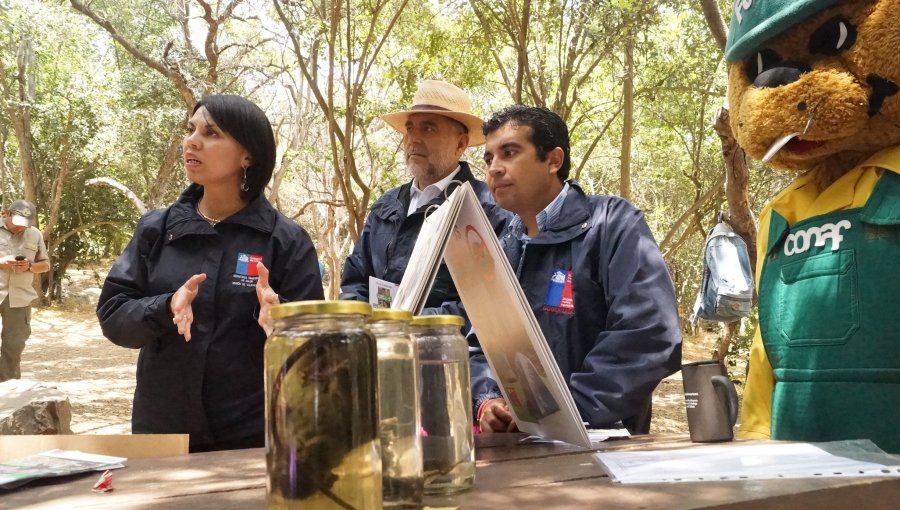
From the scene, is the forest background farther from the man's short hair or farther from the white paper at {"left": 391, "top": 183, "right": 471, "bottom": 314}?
the white paper at {"left": 391, "top": 183, "right": 471, "bottom": 314}

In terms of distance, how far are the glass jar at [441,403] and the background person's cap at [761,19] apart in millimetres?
1452

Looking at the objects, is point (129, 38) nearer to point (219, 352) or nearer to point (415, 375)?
point (219, 352)

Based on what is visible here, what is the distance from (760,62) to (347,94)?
257 inches

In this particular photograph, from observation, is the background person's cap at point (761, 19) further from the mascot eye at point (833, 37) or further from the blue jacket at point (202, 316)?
the blue jacket at point (202, 316)

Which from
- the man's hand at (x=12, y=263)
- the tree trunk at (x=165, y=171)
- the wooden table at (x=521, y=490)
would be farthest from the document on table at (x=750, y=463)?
the tree trunk at (x=165, y=171)

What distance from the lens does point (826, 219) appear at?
6.58 ft

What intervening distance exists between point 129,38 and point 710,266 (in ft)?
49.5

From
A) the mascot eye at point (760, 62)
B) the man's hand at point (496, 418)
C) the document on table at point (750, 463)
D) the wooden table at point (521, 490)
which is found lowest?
the wooden table at point (521, 490)

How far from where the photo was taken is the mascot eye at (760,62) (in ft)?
7.20

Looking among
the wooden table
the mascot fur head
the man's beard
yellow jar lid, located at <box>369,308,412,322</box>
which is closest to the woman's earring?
the man's beard

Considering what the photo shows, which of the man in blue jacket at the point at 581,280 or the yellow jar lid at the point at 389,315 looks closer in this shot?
the yellow jar lid at the point at 389,315

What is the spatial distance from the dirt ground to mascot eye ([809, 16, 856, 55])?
211 inches

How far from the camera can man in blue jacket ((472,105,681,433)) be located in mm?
2006

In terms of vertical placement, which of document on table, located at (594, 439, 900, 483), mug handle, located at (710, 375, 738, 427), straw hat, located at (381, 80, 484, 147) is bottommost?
document on table, located at (594, 439, 900, 483)
